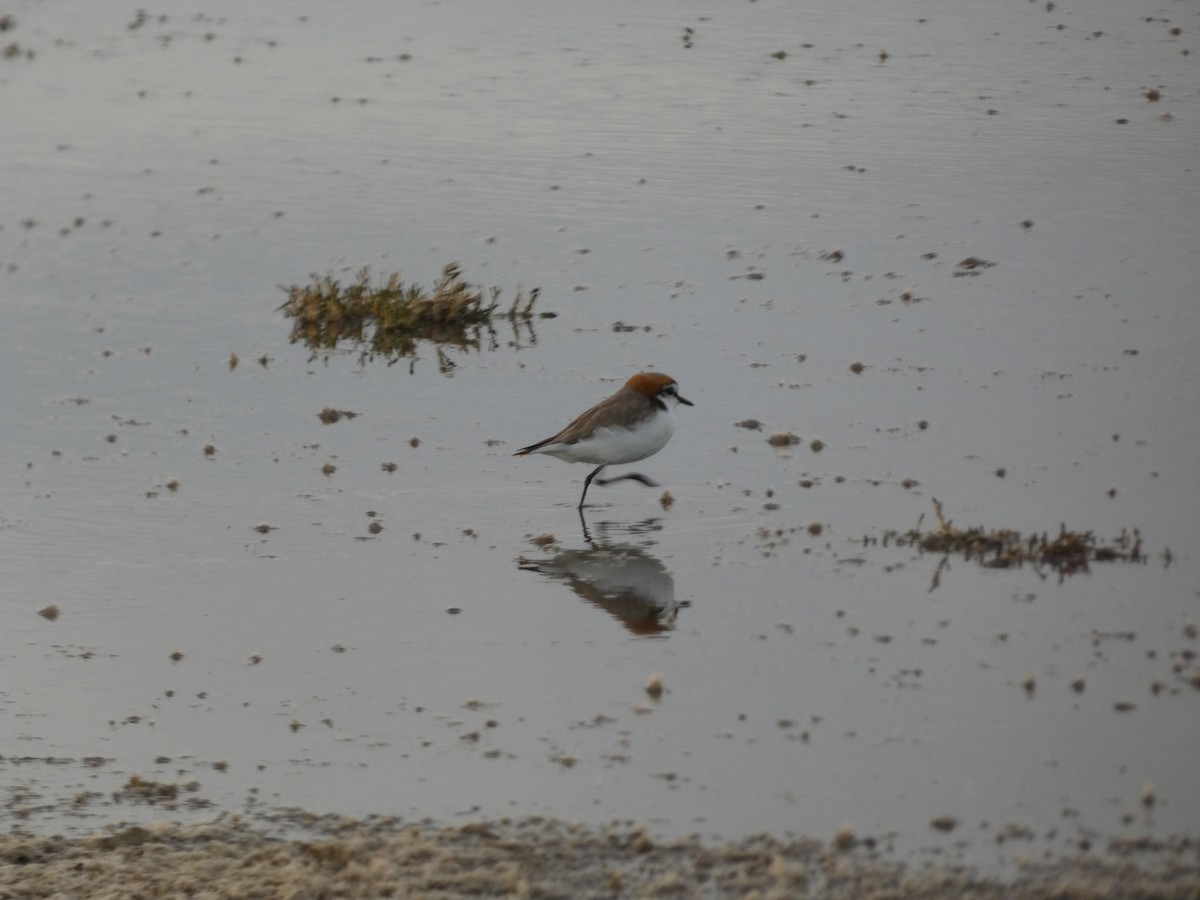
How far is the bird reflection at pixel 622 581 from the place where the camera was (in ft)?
31.4

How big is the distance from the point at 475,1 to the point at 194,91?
10826 millimetres

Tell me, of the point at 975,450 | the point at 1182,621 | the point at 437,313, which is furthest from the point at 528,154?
the point at 1182,621

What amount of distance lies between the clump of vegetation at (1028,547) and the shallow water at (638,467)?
18 centimetres

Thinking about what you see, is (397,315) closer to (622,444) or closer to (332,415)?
(332,415)

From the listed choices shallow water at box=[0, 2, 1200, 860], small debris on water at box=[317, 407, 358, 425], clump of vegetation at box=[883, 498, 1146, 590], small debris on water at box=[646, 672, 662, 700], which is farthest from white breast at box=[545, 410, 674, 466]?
small debris on water at box=[646, 672, 662, 700]

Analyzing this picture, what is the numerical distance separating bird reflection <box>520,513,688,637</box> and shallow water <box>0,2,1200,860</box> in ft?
0.15

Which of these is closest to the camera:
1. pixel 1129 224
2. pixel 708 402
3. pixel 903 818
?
pixel 903 818

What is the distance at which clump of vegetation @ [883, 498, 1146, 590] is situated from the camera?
979 centimetres

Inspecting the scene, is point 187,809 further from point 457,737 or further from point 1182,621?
point 1182,621

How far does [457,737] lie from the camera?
26.7 feet

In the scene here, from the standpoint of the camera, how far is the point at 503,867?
6723mm

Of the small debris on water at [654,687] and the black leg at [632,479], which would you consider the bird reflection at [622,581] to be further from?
the black leg at [632,479]

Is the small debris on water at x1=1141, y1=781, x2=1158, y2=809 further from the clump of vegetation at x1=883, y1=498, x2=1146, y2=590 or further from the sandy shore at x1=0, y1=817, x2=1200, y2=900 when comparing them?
the clump of vegetation at x1=883, y1=498, x2=1146, y2=590

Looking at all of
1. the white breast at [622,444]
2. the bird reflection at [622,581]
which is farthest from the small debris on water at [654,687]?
the white breast at [622,444]
